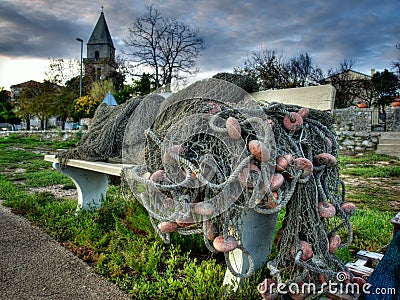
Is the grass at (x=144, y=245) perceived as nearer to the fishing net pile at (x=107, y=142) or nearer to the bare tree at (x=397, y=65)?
the fishing net pile at (x=107, y=142)

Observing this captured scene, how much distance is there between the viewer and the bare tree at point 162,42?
20672mm

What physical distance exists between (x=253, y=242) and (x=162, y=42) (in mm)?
20780

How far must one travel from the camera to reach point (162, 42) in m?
21.0

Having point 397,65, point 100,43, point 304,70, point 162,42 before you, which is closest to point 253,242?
point 162,42

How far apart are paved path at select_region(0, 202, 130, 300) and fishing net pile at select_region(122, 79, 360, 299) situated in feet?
2.98

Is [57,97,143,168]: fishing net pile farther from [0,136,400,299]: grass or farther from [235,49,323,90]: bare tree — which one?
[235,49,323,90]: bare tree

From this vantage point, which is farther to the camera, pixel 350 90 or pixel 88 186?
pixel 350 90

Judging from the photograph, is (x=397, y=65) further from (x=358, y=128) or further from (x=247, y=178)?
(x=247, y=178)

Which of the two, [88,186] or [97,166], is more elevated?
Result: [97,166]

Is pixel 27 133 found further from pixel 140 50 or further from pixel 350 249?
pixel 350 249

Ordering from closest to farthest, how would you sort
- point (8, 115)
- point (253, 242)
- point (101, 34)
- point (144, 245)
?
Result: point (253, 242), point (144, 245), point (8, 115), point (101, 34)

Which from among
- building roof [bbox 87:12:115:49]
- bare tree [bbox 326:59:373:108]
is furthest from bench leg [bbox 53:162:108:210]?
building roof [bbox 87:12:115:49]

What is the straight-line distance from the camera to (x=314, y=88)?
88.0 inches

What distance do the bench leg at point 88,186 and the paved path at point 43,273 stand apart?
625 millimetres
